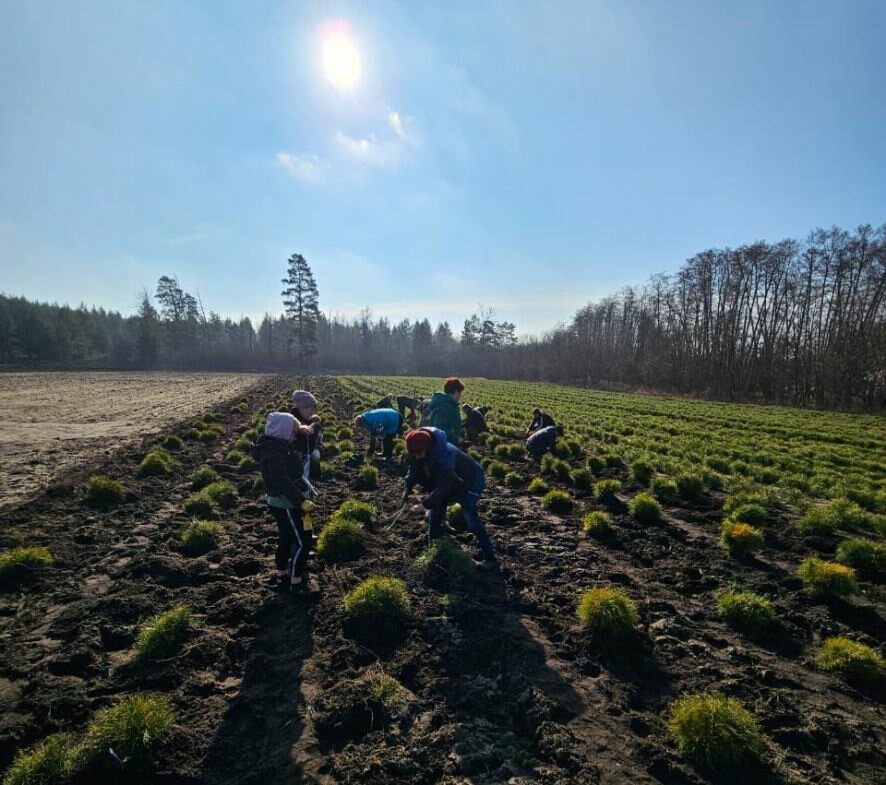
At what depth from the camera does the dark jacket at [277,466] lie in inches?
205

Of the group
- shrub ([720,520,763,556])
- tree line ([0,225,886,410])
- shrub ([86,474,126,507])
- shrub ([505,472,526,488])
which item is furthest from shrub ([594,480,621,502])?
tree line ([0,225,886,410])

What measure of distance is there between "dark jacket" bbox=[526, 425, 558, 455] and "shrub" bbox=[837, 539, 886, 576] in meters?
7.01

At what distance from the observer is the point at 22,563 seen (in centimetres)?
582

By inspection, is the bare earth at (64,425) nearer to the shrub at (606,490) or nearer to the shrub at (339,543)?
the shrub at (339,543)

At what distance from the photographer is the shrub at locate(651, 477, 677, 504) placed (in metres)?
9.49

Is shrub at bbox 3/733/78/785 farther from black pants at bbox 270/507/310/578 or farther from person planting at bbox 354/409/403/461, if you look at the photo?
person planting at bbox 354/409/403/461

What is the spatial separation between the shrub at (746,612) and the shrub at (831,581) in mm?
826

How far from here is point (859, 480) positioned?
36.2ft

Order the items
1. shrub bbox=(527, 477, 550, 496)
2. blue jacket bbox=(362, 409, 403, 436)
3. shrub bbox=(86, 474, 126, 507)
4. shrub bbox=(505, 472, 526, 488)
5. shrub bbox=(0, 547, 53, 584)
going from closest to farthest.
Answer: shrub bbox=(0, 547, 53, 584) < shrub bbox=(86, 474, 126, 507) < shrub bbox=(527, 477, 550, 496) < shrub bbox=(505, 472, 526, 488) < blue jacket bbox=(362, 409, 403, 436)

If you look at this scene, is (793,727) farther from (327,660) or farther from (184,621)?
(184,621)

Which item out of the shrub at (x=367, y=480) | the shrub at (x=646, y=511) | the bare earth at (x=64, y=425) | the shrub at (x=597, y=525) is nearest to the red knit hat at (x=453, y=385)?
the shrub at (x=597, y=525)

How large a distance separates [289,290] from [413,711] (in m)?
79.8

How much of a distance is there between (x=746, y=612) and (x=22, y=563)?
8.59 m

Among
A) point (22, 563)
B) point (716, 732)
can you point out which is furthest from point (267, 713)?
point (22, 563)
